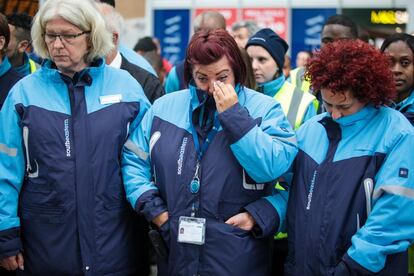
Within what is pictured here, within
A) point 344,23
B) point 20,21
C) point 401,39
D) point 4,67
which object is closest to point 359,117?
point 401,39

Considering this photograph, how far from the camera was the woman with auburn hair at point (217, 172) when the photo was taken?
3.62 meters

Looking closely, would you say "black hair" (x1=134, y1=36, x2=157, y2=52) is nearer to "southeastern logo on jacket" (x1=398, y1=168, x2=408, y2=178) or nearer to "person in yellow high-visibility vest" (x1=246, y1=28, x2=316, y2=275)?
"person in yellow high-visibility vest" (x1=246, y1=28, x2=316, y2=275)

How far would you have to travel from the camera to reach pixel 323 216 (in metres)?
3.58

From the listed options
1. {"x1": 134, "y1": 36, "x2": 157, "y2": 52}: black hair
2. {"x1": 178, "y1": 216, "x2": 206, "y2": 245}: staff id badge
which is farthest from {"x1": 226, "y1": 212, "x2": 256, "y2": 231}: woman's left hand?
{"x1": 134, "y1": 36, "x2": 157, "y2": 52}: black hair

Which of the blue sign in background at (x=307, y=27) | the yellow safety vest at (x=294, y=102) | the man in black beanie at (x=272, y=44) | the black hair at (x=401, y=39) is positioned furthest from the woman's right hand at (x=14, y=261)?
the blue sign in background at (x=307, y=27)

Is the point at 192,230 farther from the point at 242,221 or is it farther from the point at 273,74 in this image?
the point at 273,74

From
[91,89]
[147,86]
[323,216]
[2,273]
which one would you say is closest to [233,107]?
[323,216]

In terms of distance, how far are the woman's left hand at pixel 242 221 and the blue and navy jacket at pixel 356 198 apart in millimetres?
243

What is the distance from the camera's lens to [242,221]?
3.71m

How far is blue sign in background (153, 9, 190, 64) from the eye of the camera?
57.3 ft

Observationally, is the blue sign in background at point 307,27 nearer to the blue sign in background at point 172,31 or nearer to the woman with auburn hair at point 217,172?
the blue sign in background at point 172,31

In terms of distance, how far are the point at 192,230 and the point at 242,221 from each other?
0.27 m

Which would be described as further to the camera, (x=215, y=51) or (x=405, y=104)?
(x=405, y=104)

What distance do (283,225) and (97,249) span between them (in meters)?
1.06
